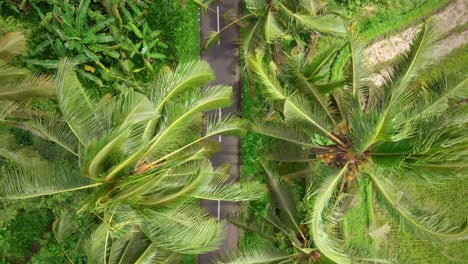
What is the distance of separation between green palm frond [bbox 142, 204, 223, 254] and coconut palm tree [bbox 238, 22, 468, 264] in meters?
1.33

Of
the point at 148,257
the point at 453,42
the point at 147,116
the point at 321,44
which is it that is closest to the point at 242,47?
the point at 321,44

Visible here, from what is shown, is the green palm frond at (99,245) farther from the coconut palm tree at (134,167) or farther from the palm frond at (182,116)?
the palm frond at (182,116)

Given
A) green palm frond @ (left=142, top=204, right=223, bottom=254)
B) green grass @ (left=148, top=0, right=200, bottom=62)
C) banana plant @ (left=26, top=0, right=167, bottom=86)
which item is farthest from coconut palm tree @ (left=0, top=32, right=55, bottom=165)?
green grass @ (left=148, top=0, right=200, bottom=62)

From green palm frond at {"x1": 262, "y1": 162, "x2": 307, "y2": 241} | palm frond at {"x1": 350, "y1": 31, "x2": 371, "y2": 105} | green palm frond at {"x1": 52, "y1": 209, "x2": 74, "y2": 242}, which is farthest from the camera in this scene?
green palm frond at {"x1": 52, "y1": 209, "x2": 74, "y2": 242}

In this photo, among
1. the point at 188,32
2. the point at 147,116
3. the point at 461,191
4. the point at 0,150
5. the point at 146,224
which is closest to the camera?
the point at 147,116

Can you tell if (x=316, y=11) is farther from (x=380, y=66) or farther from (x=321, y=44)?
(x=380, y=66)

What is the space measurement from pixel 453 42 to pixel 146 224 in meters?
11.4

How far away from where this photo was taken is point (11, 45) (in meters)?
8.91

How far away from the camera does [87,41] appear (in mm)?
10781

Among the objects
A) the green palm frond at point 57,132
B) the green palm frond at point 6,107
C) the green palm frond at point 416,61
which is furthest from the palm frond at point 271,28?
the green palm frond at point 6,107

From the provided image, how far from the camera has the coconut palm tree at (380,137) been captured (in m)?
7.65

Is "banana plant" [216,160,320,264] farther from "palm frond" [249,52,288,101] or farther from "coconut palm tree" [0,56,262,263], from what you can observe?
"palm frond" [249,52,288,101]

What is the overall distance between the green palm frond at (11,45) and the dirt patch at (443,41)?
930 centimetres

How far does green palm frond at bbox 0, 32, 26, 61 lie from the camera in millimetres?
8883
